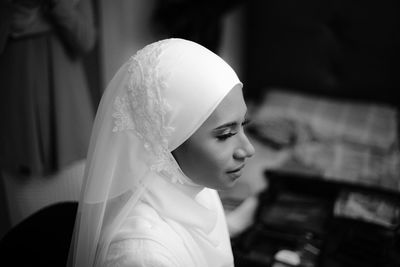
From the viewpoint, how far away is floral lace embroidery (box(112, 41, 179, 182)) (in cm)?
90

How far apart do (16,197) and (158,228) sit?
787 mm

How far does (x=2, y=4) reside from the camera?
122cm

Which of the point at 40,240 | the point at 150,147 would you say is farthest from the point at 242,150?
the point at 40,240

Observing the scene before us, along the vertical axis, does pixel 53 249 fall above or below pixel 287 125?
above

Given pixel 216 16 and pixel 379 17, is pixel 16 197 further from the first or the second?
pixel 379 17

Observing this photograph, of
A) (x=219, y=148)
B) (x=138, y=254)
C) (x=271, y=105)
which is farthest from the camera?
(x=271, y=105)

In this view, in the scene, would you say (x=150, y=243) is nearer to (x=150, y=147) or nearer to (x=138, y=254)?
(x=138, y=254)

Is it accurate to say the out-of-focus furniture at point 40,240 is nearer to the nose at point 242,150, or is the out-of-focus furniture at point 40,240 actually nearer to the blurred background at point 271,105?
the blurred background at point 271,105

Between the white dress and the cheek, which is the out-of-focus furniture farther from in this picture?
the cheek

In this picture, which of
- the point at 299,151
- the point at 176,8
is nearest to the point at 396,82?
the point at 299,151

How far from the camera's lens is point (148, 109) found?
0.90 metres

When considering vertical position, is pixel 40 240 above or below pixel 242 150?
below

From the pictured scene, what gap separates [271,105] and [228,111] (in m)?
1.86

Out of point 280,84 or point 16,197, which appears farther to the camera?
point 280,84
